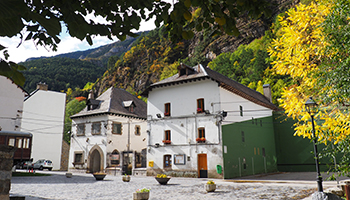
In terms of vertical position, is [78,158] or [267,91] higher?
[267,91]

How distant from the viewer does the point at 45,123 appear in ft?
134

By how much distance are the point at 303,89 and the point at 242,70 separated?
154 ft

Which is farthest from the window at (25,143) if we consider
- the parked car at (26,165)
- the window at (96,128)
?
the parked car at (26,165)

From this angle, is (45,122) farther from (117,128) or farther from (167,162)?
(167,162)

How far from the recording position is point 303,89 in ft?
27.1

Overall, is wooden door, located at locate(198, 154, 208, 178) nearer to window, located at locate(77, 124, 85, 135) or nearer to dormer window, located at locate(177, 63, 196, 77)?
dormer window, located at locate(177, 63, 196, 77)

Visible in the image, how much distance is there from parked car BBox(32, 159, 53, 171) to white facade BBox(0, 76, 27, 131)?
1212 centimetres

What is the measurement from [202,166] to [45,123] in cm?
2770

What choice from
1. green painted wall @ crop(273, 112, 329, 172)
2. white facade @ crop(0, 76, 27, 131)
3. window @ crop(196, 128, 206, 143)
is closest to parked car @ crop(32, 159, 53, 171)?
white facade @ crop(0, 76, 27, 131)

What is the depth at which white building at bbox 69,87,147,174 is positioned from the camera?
1251 inches

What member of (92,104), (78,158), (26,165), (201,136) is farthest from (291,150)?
(26,165)

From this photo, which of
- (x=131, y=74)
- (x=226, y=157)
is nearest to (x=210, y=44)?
(x=131, y=74)

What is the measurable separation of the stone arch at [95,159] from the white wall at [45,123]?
1116 centimetres

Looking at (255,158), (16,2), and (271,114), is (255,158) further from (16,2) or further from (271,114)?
(16,2)
